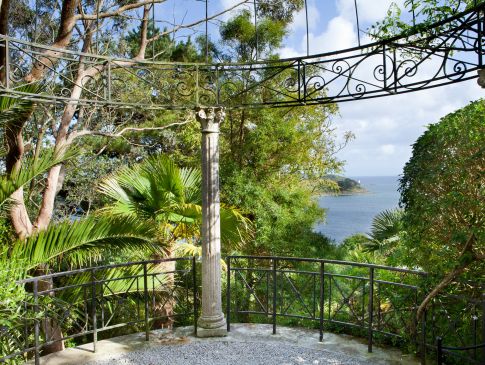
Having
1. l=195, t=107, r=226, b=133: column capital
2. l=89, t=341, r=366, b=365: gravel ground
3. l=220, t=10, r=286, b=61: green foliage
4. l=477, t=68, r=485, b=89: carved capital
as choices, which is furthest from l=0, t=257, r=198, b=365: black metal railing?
l=220, t=10, r=286, b=61: green foliage

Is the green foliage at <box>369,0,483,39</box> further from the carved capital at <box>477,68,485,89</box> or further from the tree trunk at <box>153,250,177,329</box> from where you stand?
the tree trunk at <box>153,250,177,329</box>

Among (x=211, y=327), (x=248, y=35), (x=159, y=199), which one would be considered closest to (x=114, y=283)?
(x=159, y=199)

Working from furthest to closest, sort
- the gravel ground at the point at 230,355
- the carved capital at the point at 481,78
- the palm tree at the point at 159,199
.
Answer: the palm tree at the point at 159,199 < the gravel ground at the point at 230,355 < the carved capital at the point at 481,78

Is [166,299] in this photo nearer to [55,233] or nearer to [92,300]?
[92,300]

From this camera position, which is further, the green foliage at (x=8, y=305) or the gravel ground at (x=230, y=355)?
the gravel ground at (x=230, y=355)

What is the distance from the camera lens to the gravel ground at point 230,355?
469 centimetres

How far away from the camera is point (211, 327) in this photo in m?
5.37

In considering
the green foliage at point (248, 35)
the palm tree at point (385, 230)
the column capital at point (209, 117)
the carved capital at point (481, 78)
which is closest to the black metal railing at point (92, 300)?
the column capital at point (209, 117)

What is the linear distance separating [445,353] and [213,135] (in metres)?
3.44

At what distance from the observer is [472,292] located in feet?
14.9

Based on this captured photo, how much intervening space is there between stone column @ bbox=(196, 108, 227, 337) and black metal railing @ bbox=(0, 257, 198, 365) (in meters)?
0.22

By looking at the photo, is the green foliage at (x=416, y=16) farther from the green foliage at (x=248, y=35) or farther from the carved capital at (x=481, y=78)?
the green foliage at (x=248, y=35)

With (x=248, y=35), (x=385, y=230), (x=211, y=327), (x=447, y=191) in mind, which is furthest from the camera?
(x=248, y=35)

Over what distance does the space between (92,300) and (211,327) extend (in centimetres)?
145
